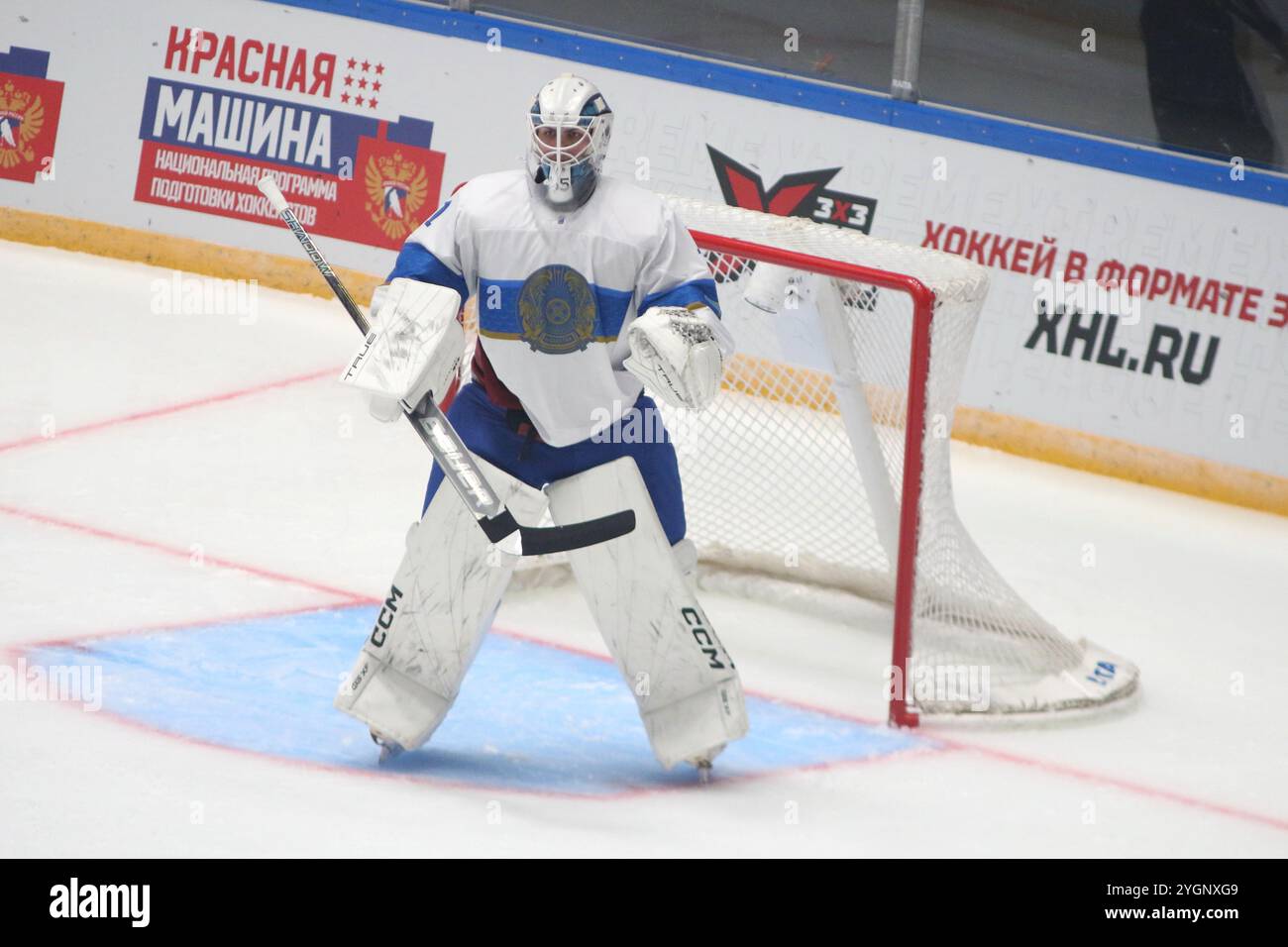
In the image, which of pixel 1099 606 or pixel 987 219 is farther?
pixel 987 219

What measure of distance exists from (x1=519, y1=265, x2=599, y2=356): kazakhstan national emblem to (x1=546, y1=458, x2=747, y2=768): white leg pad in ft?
0.82

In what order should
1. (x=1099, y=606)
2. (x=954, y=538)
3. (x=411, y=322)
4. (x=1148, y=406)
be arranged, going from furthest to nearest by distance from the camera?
(x=1148, y=406), (x=1099, y=606), (x=954, y=538), (x=411, y=322)

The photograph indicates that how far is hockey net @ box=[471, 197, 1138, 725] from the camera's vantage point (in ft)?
12.9

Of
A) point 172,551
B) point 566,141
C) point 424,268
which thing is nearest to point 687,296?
point 566,141

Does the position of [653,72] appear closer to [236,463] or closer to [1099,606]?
[236,463]

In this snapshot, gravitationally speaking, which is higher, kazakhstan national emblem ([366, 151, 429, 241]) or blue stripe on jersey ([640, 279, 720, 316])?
kazakhstan national emblem ([366, 151, 429, 241])

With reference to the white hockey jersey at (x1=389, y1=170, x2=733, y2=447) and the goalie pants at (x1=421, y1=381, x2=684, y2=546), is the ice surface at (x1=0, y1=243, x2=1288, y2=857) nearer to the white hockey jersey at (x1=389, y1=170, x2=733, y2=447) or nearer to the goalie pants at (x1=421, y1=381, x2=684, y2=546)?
the goalie pants at (x1=421, y1=381, x2=684, y2=546)

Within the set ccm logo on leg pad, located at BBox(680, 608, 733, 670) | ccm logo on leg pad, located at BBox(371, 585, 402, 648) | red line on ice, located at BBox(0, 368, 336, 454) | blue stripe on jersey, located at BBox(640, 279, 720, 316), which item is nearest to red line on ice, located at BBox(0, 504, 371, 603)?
red line on ice, located at BBox(0, 368, 336, 454)

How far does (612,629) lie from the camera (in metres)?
3.33

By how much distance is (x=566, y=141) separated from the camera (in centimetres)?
319

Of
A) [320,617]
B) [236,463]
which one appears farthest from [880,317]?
[236,463]

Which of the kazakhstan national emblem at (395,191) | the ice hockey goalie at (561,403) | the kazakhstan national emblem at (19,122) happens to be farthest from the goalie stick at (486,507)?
the kazakhstan national emblem at (19,122)

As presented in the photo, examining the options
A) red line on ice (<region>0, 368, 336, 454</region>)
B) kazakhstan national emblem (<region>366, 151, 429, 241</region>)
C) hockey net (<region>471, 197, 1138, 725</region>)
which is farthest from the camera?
kazakhstan national emblem (<region>366, 151, 429, 241</region>)

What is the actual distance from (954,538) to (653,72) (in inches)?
A: 99.6
